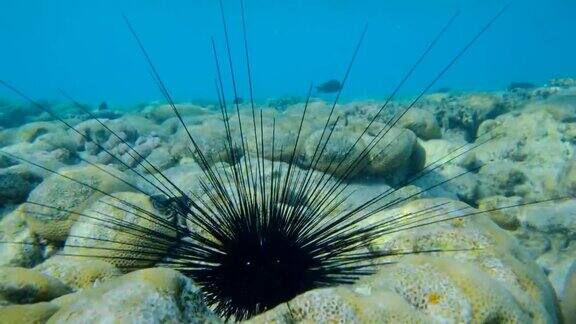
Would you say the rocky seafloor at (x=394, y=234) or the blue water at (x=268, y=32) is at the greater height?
the blue water at (x=268, y=32)

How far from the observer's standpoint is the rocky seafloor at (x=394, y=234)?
2006 mm

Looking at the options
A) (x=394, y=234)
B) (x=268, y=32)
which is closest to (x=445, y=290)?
(x=394, y=234)

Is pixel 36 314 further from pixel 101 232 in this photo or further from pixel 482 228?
pixel 482 228

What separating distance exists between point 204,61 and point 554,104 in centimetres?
19655

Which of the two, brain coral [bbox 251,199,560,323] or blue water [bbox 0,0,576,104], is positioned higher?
blue water [bbox 0,0,576,104]

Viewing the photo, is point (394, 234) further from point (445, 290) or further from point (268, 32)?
point (268, 32)

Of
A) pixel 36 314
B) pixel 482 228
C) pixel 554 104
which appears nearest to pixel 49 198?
pixel 36 314

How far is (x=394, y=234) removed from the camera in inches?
128

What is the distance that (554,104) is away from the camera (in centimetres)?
867

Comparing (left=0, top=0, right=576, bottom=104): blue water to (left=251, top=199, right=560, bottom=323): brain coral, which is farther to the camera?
(left=0, top=0, right=576, bottom=104): blue water

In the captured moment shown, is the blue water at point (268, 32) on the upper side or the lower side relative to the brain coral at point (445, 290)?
upper

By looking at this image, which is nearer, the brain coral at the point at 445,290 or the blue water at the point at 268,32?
the brain coral at the point at 445,290

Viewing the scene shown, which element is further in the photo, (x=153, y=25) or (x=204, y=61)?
(x=204, y=61)

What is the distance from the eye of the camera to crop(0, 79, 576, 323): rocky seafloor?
6.58 ft
